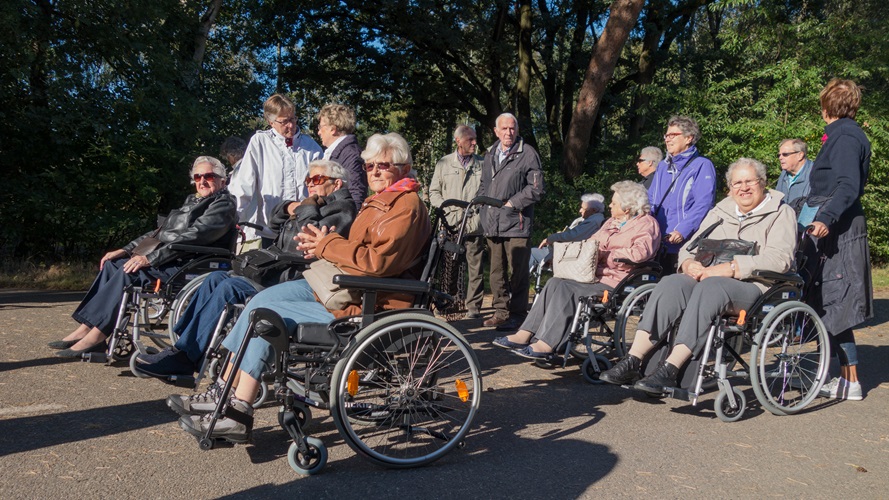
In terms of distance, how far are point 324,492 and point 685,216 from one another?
4290mm

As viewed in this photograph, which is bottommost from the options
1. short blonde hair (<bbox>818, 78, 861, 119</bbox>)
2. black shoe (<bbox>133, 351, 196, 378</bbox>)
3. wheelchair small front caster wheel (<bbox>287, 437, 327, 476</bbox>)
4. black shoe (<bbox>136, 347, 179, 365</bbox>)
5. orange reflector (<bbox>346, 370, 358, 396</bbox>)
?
wheelchair small front caster wheel (<bbox>287, 437, 327, 476</bbox>)

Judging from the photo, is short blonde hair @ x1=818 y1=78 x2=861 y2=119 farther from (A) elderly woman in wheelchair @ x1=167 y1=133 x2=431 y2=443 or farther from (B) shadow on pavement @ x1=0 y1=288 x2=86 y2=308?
(B) shadow on pavement @ x1=0 y1=288 x2=86 y2=308

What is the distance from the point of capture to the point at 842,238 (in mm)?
5891

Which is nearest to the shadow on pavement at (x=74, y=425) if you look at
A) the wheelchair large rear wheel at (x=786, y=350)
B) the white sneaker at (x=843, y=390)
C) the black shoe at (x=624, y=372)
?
the black shoe at (x=624, y=372)

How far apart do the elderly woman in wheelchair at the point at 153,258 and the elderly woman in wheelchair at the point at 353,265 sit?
1.70 meters

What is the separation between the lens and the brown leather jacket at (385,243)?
158 inches

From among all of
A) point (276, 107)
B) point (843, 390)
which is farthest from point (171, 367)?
point (843, 390)

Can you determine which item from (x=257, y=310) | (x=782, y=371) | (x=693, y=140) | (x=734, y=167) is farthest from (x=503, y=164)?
(x=257, y=310)

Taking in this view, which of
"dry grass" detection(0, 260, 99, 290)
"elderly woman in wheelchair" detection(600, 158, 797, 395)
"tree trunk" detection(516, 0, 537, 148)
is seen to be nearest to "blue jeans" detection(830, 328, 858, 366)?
"elderly woman in wheelchair" detection(600, 158, 797, 395)

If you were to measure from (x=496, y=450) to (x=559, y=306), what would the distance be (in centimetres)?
198

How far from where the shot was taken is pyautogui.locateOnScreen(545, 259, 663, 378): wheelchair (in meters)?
5.87

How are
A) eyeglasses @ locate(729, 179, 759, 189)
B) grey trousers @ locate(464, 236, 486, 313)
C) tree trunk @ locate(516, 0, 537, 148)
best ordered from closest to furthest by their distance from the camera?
eyeglasses @ locate(729, 179, 759, 189) < grey trousers @ locate(464, 236, 486, 313) < tree trunk @ locate(516, 0, 537, 148)

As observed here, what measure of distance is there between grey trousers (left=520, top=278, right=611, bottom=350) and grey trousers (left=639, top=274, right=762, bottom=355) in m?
0.68

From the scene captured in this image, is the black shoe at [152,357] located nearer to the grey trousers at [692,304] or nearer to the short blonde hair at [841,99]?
the grey trousers at [692,304]
